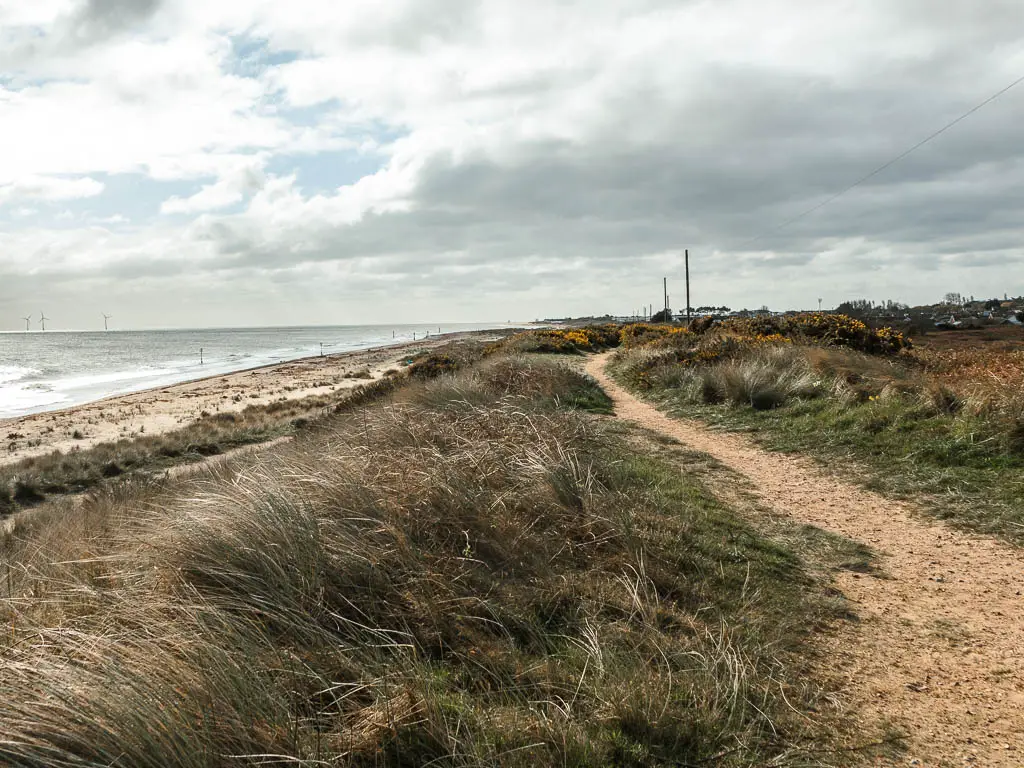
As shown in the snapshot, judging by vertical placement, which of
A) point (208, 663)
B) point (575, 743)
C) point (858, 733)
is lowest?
point (858, 733)

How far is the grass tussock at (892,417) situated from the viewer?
22.3 feet

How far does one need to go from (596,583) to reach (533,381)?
1041cm

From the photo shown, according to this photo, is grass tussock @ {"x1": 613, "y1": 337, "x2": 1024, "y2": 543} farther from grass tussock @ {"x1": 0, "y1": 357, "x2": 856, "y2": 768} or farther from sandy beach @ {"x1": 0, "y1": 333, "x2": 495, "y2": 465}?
sandy beach @ {"x1": 0, "y1": 333, "x2": 495, "y2": 465}

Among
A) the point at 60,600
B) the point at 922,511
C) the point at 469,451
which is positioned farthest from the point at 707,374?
the point at 60,600

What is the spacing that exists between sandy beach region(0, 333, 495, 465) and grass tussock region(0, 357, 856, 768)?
72.7 feet

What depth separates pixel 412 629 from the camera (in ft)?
12.2

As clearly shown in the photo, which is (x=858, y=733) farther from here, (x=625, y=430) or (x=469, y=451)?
(x=625, y=430)

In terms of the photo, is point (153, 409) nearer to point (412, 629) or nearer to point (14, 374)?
point (412, 629)

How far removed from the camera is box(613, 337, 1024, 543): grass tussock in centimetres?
680

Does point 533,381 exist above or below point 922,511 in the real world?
above

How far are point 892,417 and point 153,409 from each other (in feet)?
114

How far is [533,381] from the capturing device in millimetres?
14734

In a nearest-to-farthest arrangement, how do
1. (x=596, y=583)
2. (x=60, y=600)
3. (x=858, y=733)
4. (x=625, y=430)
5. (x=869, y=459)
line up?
(x=858, y=733), (x=60, y=600), (x=596, y=583), (x=869, y=459), (x=625, y=430)

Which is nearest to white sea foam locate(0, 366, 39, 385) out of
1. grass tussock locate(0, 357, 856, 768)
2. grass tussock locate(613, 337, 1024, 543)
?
grass tussock locate(613, 337, 1024, 543)
